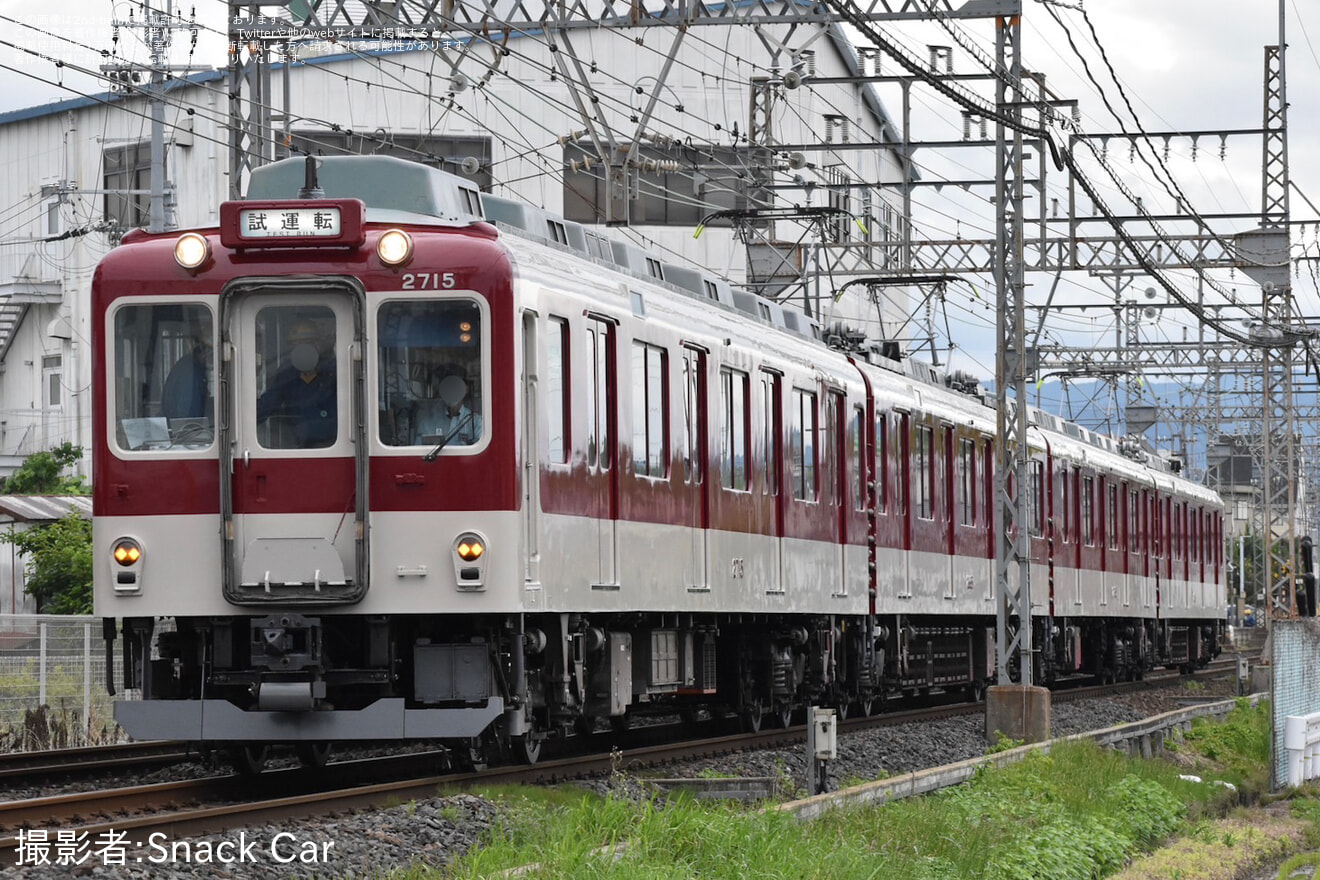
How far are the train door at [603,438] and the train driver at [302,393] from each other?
1.85m

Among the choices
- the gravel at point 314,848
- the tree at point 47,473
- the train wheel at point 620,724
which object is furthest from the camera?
the tree at point 47,473

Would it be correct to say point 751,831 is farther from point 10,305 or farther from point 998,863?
point 10,305

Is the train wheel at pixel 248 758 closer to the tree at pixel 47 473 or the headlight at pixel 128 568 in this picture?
the headlight at pixel 128 568

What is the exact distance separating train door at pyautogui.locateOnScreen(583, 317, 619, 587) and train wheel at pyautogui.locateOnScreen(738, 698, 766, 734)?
15.5ft

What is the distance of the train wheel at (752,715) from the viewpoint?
695 inches

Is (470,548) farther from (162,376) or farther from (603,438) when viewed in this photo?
(162,376)

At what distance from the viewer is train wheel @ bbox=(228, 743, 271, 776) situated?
40.7 feet

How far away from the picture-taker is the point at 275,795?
1173 centimetres

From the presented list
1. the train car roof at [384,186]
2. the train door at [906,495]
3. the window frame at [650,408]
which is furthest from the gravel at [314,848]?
the train door at [906,495]

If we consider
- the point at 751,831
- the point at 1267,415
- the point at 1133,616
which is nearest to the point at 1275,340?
the point at 1267,415

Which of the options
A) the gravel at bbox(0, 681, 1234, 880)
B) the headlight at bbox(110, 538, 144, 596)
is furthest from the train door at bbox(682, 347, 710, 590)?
the headlight at bbox(110, 538, 144, 596)

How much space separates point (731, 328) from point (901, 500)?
540cm

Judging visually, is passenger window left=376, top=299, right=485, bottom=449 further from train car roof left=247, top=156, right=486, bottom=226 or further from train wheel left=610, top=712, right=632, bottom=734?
train wheel left=610, top=712, right=632, bottom=734

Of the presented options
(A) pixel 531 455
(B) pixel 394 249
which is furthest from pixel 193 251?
(A) pixel 531 455
